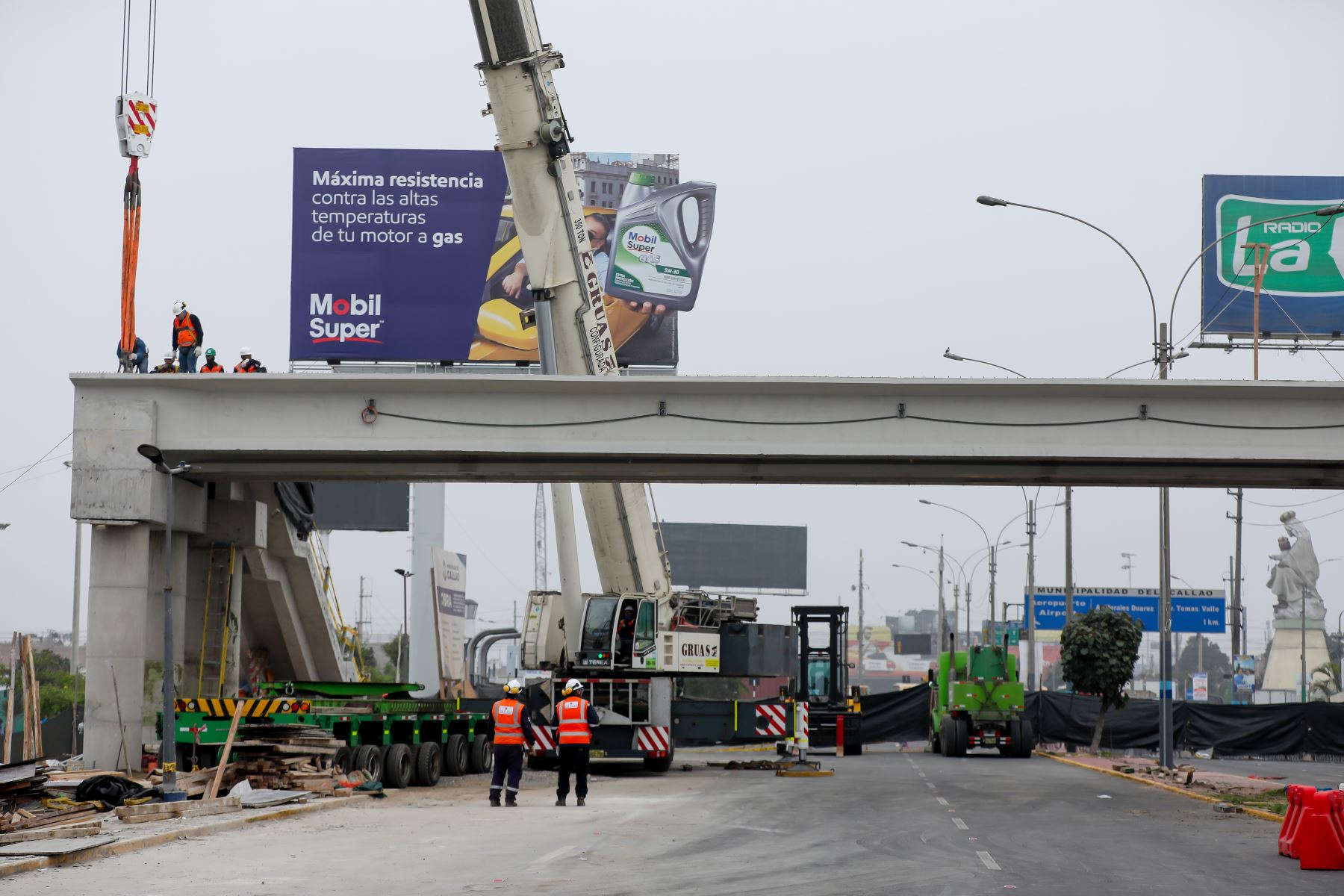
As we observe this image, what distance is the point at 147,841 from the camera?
51.4 feet

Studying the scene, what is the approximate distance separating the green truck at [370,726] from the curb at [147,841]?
2.37 metres

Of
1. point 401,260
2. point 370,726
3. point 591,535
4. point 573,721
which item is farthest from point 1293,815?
point 401,260

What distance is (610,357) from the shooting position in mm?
27953

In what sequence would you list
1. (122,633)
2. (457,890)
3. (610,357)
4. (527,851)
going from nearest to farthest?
(457,890), (527,851), (122,633), (610,357)

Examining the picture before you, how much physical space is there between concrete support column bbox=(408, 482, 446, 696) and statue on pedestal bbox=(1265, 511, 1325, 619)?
220 feet

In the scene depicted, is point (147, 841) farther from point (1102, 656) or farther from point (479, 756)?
point (1102, 656)

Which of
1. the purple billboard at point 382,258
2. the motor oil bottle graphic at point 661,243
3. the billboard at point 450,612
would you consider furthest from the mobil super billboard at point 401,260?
the billboard at point 450,612

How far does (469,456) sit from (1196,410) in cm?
1188

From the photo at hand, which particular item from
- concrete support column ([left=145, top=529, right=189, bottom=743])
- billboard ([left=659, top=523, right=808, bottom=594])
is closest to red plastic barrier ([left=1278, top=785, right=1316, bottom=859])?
concrete support column ([left=145, top=529, right=189, bottom=743])

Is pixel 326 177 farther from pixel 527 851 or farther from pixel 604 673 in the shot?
pixel 527 851

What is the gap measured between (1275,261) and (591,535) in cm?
2807

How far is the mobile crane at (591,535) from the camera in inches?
1018

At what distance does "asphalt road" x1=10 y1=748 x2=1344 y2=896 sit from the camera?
12.5 m

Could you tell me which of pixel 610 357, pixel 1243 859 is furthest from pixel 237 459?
pixel 1243 859
